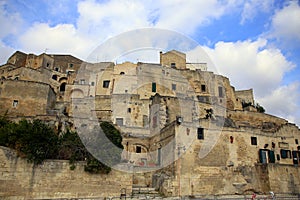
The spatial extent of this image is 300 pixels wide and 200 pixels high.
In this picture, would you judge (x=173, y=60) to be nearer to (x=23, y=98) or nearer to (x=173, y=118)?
(x=173, y=118)

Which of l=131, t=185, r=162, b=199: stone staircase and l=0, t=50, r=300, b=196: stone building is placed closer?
l=131, t=185, r=162, b=199: stone staircase

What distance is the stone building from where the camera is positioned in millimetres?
20250

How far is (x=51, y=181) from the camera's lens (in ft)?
48.1

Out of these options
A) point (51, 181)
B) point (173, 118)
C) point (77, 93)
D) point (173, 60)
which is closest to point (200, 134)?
point (173, 118)

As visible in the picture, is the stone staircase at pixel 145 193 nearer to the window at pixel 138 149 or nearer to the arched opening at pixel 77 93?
the window at pixel 138 149

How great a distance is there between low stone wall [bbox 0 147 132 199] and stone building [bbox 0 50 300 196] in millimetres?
1900

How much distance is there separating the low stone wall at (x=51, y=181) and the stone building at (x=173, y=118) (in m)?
1.90

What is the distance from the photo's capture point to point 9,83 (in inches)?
1215

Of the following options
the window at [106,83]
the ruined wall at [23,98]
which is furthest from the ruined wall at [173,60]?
the ruined wall at [23,98]

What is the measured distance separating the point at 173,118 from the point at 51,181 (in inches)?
654

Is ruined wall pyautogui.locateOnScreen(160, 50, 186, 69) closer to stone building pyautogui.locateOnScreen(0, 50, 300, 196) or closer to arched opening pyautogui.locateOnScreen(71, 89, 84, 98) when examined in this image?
stone building pyautogui.locateOnScreen(0, 50, 300, 196)

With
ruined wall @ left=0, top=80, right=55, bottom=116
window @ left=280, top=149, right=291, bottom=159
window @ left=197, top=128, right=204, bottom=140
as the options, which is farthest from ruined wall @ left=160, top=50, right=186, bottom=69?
window @ left=197, top=128, right=204, bottom=140

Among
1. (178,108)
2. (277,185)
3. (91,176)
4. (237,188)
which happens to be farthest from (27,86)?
(277,185)

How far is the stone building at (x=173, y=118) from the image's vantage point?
20250 mm
